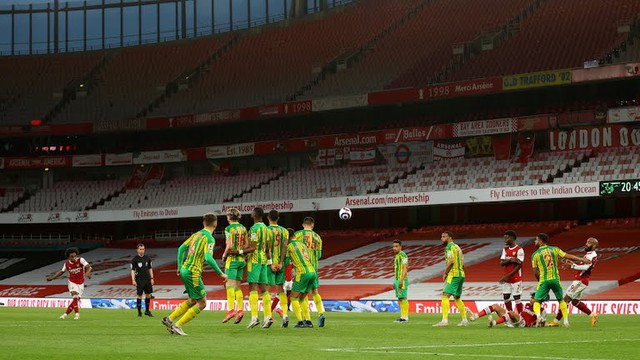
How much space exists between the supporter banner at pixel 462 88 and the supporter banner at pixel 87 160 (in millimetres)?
23930

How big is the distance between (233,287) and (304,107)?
35.9 m

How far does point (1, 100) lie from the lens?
69688 millimetres

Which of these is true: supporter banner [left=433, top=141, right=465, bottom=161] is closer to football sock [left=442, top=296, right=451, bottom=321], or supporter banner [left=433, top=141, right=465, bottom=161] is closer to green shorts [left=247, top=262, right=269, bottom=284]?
football sock [left=442, top=296, right=451, bottom=321]

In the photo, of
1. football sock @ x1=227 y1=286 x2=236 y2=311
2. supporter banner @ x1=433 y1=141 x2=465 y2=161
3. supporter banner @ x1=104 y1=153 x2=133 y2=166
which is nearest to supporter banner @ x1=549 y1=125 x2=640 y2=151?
supporter banner @ x1=433 y1=141 x2=465 y2=161

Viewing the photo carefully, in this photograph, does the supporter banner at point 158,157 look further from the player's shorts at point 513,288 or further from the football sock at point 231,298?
the player's shorts at point 513,288

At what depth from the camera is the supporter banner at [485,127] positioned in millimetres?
51750

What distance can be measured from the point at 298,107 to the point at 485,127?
37.8ft

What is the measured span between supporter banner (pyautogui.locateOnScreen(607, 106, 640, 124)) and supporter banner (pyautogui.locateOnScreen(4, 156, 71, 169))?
35.7 meters

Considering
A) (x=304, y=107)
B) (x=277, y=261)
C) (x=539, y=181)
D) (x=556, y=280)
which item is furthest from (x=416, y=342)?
(x=304, y=107)

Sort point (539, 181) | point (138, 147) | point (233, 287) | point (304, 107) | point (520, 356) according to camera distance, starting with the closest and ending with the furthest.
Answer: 1. point (520, 356)
2. point (233, 287)
3. point (539, 181)
4. point (304, 107)
5. point (138, 147)

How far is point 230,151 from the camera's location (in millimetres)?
63500

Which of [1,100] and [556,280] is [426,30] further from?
[556,280]

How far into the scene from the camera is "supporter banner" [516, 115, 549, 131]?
50688mm

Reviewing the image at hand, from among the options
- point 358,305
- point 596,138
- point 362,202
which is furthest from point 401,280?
point 362,202
